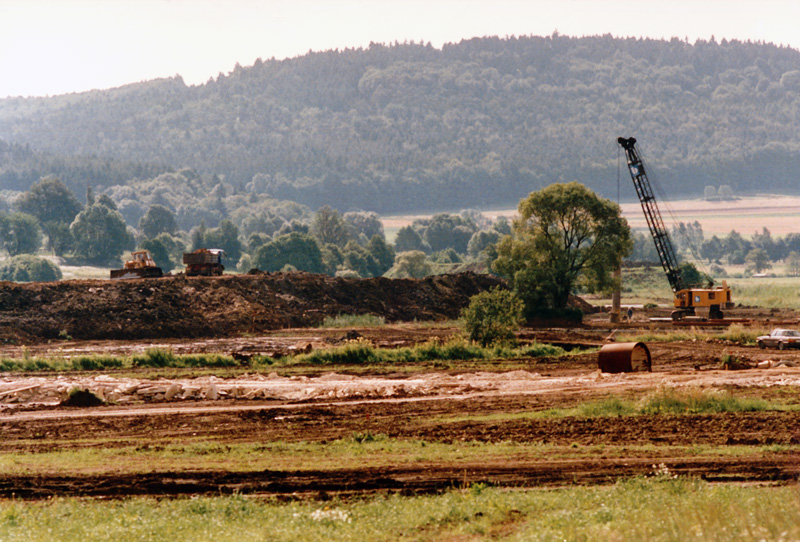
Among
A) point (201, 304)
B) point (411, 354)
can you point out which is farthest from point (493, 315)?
point (201, 304)

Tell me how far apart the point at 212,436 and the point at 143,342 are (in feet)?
138

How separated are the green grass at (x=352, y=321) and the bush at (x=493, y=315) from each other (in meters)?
25.0

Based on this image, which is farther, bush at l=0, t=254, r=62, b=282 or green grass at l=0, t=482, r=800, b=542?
bush at l=0, t=254, r=62, b=282

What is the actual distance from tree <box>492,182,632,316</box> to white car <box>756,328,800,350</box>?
2653 centimetres

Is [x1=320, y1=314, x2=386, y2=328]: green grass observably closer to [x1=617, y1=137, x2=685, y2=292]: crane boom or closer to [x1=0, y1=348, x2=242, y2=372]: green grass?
[x1=617, y1=137, x2=685, y2=292]: crane boom

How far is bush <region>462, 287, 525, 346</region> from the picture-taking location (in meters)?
53.8

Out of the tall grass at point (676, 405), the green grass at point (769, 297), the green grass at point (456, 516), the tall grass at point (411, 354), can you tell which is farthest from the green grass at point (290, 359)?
the green grass at point (769, 297)

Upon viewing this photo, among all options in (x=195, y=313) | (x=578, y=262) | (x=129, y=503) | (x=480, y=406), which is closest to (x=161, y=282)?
(x=195, y=313)

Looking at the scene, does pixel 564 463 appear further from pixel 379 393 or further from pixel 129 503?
pixel 379 393

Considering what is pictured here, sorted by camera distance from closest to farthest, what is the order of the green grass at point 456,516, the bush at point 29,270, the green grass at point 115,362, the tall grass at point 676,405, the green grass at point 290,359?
the green grass at point 456,516 → the tall grass at point 676,405 → the green grass at point 115,362 → the green grass at point 290,359 → the bush at point 29,270

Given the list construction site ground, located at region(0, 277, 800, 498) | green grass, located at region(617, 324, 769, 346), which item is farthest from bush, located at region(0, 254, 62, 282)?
green grass, located at region(617, 324, 769, 346)

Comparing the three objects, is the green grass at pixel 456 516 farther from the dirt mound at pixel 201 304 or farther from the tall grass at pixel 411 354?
the dirt mound at pixel 201 304

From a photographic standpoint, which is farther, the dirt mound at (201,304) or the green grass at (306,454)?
the dirt mound at (201,304)

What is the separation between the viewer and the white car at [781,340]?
2018 inches
